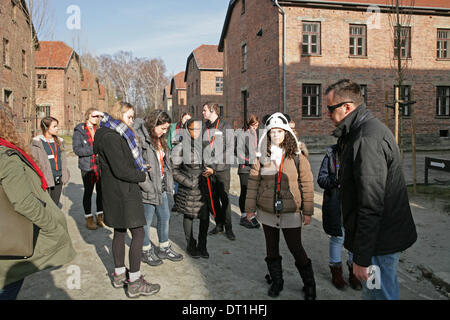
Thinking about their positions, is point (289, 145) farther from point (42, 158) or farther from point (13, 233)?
point (42, 158)

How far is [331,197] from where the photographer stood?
3865mm

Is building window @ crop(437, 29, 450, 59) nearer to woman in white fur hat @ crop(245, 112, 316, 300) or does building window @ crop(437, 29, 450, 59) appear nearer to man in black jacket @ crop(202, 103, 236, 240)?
man in black jacket @ crop(202, 103, 236, 240)

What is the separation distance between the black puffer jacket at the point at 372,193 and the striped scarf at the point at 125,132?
211 centimetres

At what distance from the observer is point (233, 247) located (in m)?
5.21

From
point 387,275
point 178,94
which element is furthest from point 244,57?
point 178,94

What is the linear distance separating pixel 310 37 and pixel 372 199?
19.4 metres

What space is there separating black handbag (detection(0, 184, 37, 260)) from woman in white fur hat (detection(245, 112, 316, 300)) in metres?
2.09

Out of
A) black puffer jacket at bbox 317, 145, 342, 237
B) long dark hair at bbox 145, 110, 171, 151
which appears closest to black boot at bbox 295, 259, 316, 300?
black puffer jacket at bbox 317, 145, 342, 237

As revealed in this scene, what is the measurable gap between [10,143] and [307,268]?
9.32ft

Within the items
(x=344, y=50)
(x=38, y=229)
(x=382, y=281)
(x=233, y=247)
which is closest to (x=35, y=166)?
(x=38, y=229)

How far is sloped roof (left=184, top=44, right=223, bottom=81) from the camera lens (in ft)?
128

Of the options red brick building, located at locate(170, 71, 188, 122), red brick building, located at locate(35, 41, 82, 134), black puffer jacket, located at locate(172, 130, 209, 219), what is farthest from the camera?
red brick building, located at locate(170, 71, 188, 122)

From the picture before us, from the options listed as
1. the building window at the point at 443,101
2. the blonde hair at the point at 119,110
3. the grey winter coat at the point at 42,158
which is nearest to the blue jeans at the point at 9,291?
the blonde hair at the point at 119,110
